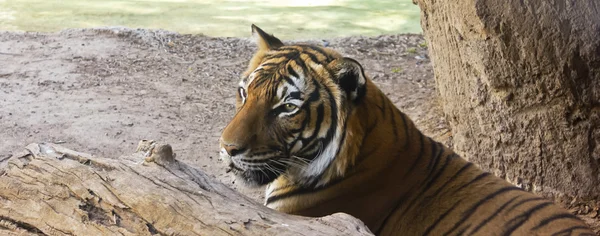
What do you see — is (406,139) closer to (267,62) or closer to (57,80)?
(267,62)

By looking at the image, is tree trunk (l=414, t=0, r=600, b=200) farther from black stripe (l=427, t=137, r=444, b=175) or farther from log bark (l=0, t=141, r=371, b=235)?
log bark (l=0, t=141, r=371, b=235)

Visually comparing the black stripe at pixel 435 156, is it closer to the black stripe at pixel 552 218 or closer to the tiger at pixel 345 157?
the tiger at pixel 345 157

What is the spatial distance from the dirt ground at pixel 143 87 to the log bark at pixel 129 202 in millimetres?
2224

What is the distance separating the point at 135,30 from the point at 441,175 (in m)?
6.31

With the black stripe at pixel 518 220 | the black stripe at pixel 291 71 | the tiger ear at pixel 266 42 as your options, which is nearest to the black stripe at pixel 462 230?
the black stripe at pixel 518 220

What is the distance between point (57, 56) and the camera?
24.2 feet

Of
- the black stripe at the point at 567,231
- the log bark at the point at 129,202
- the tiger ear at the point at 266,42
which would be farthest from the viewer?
the tiger ear at the point at 266,42

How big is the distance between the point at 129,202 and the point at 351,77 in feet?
3.28

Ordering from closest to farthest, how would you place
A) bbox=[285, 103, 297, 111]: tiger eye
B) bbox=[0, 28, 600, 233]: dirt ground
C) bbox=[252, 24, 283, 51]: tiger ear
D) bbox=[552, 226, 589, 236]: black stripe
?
bbox=[552, 226, 589, 236]: black stripe < bbox=[285, 103, 297, 111]: tiger eye < bbox=[252, 24, 283, 51]: tiger ear < bbox=[0, 28, 600, 233]: dirt ground

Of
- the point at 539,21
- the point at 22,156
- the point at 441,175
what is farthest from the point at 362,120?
the point at 22,156

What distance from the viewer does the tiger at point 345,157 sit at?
2.66 m

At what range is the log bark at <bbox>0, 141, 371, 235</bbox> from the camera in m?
2.08

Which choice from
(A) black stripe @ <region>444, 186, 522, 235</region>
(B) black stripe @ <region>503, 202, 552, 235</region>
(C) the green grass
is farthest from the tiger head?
(C) the green grass

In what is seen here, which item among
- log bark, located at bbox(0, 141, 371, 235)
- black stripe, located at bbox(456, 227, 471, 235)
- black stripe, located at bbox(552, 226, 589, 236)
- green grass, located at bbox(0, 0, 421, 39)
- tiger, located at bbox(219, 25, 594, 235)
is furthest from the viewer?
green grass, located at bbox(0, 0, 421, 39)
